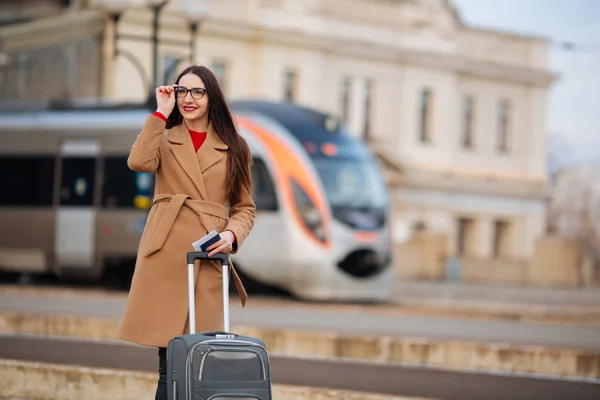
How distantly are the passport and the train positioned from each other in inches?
751

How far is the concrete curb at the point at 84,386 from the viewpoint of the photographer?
379 inches

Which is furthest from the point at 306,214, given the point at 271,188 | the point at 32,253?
the point at 32,253

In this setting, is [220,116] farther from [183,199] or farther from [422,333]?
[422,333]

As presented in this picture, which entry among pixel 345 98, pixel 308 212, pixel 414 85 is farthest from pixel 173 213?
pixel 414 85

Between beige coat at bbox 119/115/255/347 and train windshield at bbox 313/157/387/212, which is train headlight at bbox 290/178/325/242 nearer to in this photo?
train windshield at bbox 313/157/387/212

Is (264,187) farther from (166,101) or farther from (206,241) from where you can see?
(206,241)

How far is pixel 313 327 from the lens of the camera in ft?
59.3

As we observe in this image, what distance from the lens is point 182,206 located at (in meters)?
7.11

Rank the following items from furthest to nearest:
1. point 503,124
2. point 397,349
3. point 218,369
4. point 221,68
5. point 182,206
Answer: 1. point 503,124
2. point 221,68
3. point 397,349
4. point 182,206
5. point 218,369

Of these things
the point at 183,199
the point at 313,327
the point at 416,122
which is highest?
the point at 416,122

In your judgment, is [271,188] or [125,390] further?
[271,188]

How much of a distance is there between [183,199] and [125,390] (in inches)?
124

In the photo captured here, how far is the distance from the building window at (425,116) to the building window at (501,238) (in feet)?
19.0

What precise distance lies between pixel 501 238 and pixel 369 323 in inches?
2004
